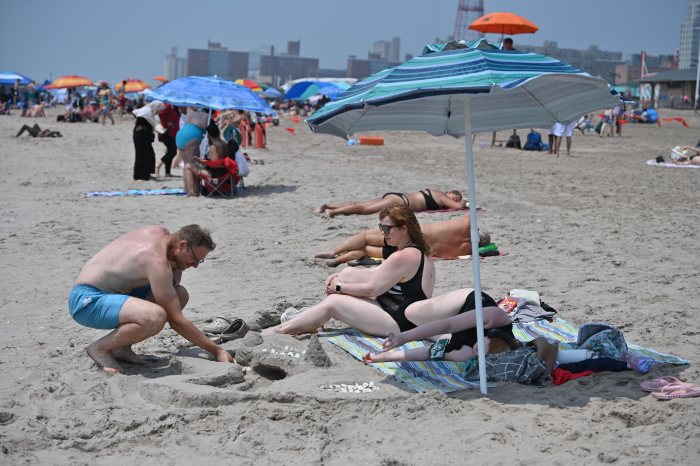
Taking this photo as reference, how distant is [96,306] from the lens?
15.3 ft

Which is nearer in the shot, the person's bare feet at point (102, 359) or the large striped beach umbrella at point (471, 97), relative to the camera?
the large striped beach umbrella at point (471, 97)

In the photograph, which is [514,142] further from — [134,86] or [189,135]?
[134,86]

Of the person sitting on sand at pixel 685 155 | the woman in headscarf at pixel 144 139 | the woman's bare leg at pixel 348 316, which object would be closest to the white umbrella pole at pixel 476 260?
the woman's bare leg at pixel 348 316

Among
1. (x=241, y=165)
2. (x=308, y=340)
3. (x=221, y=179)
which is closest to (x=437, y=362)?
(x=308, y=340)

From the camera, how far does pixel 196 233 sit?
183 inches

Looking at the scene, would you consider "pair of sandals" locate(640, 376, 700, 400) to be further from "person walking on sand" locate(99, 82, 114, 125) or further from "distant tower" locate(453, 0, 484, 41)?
"distant tower" locate(453, 0, 484, 41)

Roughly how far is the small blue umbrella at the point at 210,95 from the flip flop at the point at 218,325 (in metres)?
5.77

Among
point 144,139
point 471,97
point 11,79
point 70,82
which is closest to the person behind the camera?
point 471,97

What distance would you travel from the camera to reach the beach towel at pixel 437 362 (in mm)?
4562

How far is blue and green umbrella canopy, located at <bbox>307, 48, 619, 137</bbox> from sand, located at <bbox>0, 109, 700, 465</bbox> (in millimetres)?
1525

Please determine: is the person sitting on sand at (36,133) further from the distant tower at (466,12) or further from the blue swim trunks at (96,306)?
the distant tower at (466,12)

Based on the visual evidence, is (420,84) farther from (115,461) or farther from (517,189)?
(517,189)

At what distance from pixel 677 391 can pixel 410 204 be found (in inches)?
Answer: 226

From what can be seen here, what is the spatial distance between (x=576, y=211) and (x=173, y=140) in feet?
25.5
